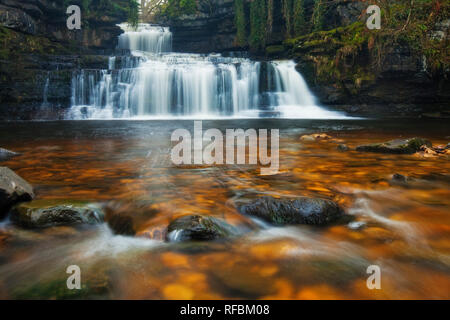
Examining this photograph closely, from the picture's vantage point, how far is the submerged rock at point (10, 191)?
237 centimetres

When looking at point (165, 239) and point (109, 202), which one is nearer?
point (165, 239)

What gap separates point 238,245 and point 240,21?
73.2ft

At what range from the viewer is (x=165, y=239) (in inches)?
80.6

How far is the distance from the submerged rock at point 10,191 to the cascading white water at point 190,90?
38.9 ft

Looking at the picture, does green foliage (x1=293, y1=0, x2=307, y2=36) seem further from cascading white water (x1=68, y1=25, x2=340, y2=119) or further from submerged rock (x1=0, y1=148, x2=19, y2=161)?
submerged rock (x1=0, y1=148, x2=19, y2=161)

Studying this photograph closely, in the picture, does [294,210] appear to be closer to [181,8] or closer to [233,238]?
[233,238]

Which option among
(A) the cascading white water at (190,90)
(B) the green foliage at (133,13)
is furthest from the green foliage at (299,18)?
(B) the green foliage at (133,13)

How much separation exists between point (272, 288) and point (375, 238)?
3.13 ft

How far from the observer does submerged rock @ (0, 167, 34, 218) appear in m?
2.37
